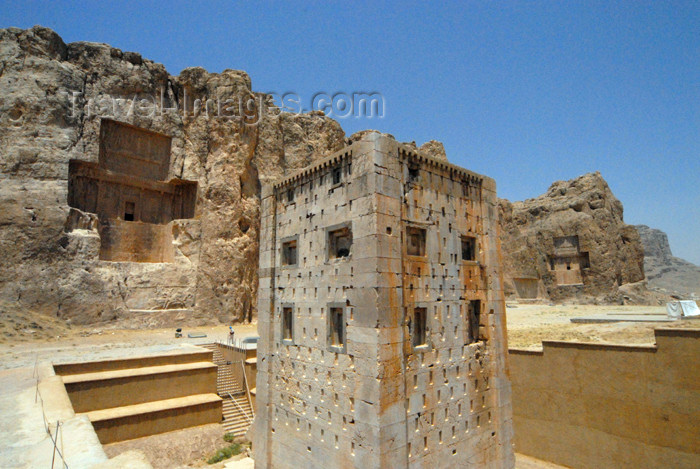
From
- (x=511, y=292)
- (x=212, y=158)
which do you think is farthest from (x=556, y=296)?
(x=212, y=158)

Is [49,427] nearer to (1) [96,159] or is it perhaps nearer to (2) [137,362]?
(2) [137,362]

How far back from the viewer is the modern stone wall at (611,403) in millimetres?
11641

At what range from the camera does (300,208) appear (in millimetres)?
11625

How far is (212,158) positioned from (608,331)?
1068 inches

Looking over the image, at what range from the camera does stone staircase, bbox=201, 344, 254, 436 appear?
17.1m

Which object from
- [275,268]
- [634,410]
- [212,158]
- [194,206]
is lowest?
[634,410]

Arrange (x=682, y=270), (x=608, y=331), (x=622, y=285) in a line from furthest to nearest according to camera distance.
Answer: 1. (x=682, y=270)
2. (x=622, y=285)
3. (x=608, y=331)

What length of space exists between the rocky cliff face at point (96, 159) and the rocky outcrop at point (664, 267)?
198ft

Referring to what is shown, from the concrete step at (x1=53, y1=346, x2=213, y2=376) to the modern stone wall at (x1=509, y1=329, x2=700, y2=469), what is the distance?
13608 millimetres

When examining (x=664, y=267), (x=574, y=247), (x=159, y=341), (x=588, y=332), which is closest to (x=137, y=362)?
(x=159, y=341)

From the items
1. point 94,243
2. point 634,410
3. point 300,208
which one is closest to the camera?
point 300,208

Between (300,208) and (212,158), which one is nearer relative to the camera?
(300,208)

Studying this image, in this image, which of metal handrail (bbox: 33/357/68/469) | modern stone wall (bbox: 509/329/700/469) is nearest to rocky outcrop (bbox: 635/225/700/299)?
modern stone wall (bbox: 509/329/700/469)

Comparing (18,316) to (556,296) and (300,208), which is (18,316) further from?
(556,296)
